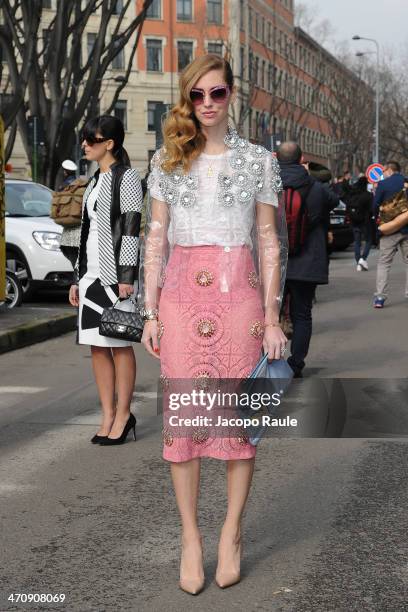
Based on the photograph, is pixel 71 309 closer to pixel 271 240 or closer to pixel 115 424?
pixel 115 424

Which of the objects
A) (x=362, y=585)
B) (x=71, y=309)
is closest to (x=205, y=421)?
(x=362, y=585)

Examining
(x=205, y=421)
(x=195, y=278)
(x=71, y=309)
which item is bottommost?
(x=71, y=309)

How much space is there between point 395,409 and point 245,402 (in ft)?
12.3

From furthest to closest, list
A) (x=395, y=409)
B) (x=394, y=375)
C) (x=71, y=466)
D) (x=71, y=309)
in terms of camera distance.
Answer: (x=71, y=309), (x=394, y=375), (x=395, y=409), (x=71, y=466)

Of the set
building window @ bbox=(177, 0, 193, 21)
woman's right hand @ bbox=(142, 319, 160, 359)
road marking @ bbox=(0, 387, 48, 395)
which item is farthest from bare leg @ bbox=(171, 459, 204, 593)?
building window @ bbox=(177, 0, 193, 21)

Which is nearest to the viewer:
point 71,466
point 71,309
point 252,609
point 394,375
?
point 252,609

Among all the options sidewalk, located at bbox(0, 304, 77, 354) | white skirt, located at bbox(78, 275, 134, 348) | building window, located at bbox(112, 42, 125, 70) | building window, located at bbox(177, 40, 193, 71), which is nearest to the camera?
white skirt, located at bbox(78, 275, 134, 348)

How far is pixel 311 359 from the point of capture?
33.9ft

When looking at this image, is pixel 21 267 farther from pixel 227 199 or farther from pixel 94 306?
pixel 227 199

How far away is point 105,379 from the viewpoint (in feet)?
21.9

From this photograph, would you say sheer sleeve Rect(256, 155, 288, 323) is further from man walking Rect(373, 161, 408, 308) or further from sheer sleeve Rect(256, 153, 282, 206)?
man walking Rect(373, 161, 408, 308)

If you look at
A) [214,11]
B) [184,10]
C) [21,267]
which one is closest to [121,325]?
[21,267]

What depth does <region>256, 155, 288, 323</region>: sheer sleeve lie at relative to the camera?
4.13 metres

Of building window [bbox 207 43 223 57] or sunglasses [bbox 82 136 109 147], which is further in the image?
building window [bbox 207 43 223 57]
